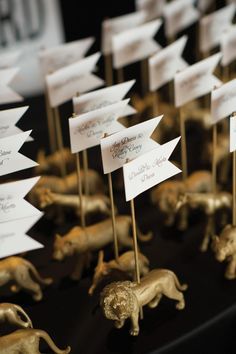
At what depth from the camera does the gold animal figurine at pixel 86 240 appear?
134 centimetres

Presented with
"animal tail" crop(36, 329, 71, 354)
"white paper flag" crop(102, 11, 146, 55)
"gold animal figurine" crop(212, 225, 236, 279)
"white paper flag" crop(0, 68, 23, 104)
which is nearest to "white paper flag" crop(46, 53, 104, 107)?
"white paper flag" crop(0, 68, 23, 104)

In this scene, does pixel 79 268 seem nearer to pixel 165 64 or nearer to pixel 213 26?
pixel 165 64

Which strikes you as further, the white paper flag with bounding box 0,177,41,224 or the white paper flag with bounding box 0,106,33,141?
the white paper flag with bounding box 0,106,33,141

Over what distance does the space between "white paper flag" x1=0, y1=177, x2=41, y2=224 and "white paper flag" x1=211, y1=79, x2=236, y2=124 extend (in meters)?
0.44

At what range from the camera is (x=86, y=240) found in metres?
1.36

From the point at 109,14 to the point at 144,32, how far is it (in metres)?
0.96

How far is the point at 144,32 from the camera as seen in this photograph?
1.79 meters

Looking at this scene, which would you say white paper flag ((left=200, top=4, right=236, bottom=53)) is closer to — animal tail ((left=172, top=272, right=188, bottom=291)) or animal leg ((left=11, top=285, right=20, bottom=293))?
animal tail ((left=172, top=272, right=188, bottom=291))

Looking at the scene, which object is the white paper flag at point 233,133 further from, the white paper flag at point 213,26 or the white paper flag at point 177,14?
the white paper flag at point 177,14

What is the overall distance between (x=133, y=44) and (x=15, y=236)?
2.70 ft

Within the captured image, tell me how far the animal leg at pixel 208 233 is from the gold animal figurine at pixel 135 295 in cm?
18

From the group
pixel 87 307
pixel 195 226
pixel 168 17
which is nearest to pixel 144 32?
pixel 168 17

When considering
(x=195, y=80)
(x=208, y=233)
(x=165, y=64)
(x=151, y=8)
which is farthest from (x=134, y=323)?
(x=151, y=8)

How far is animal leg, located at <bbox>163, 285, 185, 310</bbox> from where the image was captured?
1204 millimetres
